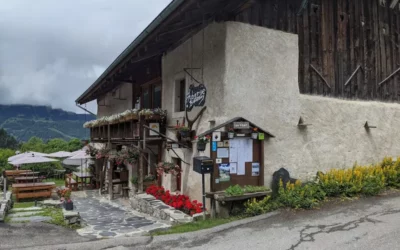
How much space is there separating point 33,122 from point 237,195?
12014 cm

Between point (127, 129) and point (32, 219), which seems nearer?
point (32, 219)

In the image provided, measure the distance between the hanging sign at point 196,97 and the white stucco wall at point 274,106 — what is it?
0.21m

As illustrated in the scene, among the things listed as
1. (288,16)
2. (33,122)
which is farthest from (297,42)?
(33,122)

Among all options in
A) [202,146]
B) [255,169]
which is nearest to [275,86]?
[255,169]

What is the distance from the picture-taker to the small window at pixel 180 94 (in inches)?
408

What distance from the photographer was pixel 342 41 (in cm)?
1013

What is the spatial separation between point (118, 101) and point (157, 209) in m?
10.5

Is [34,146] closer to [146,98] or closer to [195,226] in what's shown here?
[146,98]

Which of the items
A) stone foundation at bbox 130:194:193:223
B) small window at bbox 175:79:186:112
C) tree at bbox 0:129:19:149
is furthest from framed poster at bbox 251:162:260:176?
tree at bbox 0:129:19:149

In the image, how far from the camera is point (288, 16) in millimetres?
9055

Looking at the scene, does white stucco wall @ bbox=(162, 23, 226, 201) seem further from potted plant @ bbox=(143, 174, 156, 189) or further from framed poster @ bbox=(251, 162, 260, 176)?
framed poster @ bbox=(251, 162, 260, 176)

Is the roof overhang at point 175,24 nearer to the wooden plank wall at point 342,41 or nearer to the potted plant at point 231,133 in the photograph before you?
the wooden plank wall at point 342,41

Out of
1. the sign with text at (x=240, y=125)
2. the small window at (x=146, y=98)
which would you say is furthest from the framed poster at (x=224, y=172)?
A: the small window at (x=146, y=98)

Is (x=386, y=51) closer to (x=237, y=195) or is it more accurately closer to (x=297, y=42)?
(x=297, y=42)
